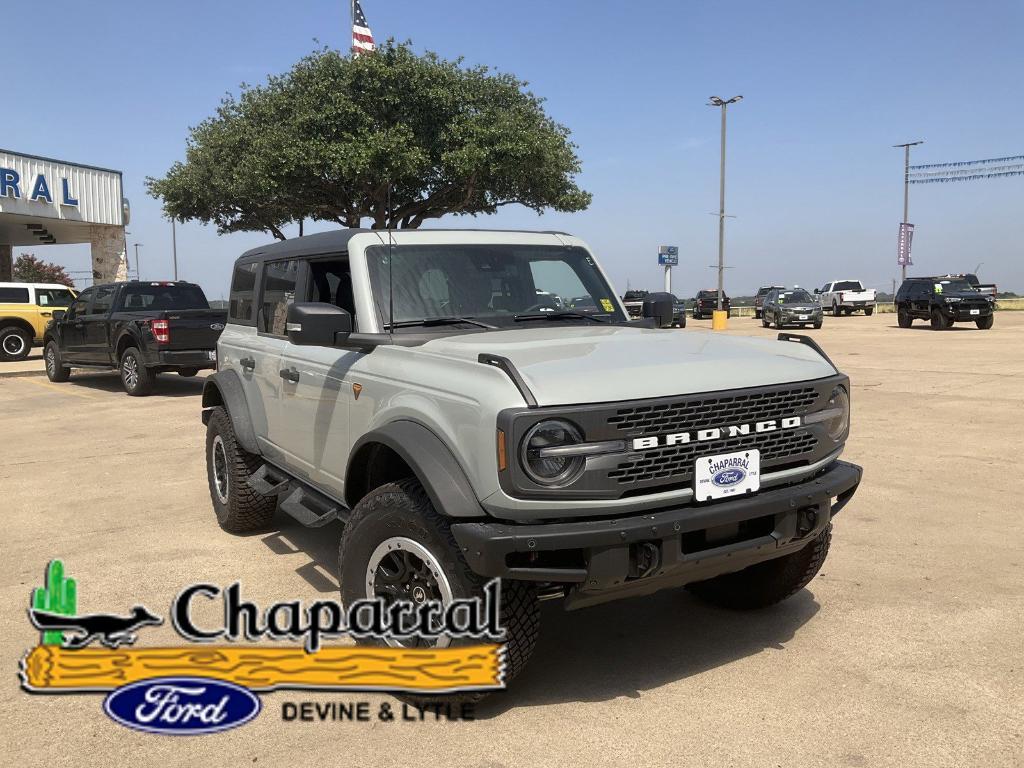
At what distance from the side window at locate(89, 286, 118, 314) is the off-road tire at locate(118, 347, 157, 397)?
1040 millimetres

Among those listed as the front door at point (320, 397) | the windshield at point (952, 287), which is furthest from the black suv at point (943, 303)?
the front door at point (320, 397)

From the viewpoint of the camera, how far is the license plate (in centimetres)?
305

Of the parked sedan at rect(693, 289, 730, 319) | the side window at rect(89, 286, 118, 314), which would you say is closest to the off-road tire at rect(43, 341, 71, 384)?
the side window at rect(89, 286, 118, 314)

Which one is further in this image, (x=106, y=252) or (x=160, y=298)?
(x=106, y=252)

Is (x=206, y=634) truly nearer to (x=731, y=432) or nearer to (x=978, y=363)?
(x=731, y=432)

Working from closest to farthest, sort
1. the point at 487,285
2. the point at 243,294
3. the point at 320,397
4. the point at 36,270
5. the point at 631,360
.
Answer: the point at 631,360 → the point at 320,397 → the point at 487,285 → the point at 243,294 → the point at 36,270

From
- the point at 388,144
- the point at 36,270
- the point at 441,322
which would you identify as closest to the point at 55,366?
the point at 388,144

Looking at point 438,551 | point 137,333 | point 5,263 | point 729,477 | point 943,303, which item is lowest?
point 438,551

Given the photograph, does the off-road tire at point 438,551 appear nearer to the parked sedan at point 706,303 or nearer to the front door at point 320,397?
the front door at point 320,397

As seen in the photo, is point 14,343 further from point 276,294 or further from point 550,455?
point 550,455

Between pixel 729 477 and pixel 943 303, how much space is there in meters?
30.2

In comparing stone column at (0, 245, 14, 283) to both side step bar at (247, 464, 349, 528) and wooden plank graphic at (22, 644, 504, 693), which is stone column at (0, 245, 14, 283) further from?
wooden plank graphic at (22, 644, 504, 693)

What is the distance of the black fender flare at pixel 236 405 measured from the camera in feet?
16.7

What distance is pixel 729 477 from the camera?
123 inches
